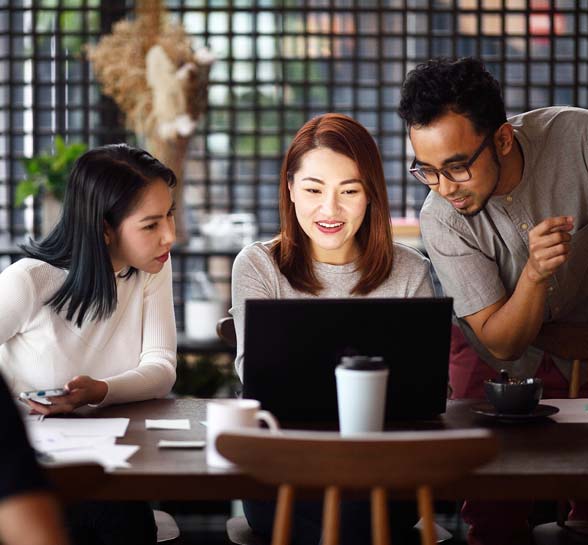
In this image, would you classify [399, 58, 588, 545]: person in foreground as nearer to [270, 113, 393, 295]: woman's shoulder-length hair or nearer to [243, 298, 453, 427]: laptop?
[270, 113, 393, 295]: woman's shoulder-length hair

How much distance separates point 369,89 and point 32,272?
8.75 feet

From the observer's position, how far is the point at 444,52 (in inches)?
179

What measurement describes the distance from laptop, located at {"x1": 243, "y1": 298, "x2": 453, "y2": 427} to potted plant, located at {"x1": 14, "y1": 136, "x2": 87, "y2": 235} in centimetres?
263

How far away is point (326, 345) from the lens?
1.77 metres

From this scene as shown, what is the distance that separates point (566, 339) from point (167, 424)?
96 centimetres

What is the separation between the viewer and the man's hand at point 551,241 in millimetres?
2066

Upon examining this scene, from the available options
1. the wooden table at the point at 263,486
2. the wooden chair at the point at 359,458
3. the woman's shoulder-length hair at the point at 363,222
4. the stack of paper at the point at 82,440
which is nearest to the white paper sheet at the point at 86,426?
the stack of paper at the point at 82,440

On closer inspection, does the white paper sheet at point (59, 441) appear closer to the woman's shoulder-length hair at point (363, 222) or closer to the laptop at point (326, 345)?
the laptop at point (326, 345)

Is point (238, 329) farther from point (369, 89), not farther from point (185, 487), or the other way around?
point (369, 89)

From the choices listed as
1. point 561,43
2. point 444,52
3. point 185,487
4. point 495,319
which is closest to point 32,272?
point 185,487

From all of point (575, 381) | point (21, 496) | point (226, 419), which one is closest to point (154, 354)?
point (226, 419)

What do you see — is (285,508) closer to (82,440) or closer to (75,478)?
(75,478)

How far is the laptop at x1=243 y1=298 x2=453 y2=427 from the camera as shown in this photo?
68.6 inches

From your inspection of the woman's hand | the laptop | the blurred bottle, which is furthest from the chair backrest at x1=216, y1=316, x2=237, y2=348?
the blurred bottle
